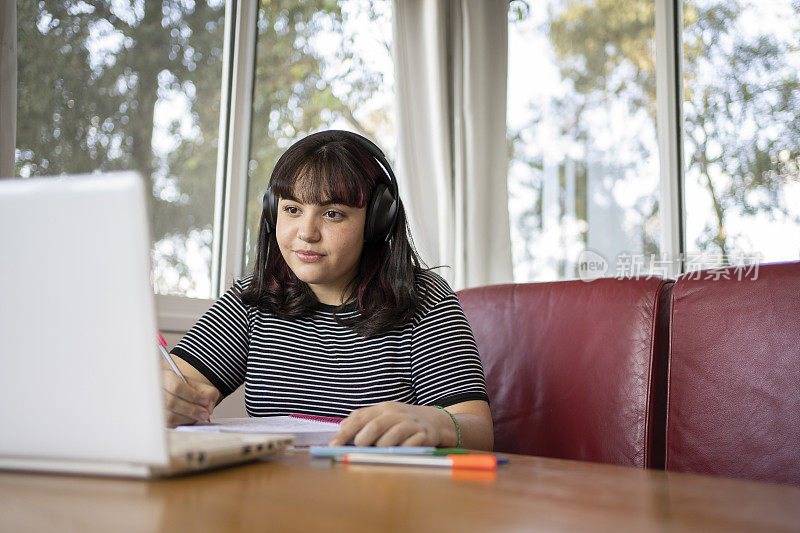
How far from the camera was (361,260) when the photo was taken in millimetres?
1474

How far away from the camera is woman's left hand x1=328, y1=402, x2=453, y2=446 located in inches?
30.1

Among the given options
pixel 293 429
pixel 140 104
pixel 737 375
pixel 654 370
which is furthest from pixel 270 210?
pixel 140 104

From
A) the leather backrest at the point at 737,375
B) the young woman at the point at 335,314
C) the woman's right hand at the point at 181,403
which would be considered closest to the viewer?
the woman's right hand at the point at 181,403

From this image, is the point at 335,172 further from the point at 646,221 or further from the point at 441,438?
the point at 646,221

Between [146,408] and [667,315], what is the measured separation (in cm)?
111

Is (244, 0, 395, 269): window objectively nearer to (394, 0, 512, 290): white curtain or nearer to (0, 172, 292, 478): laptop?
(394, 0, 512, 290): white curtain

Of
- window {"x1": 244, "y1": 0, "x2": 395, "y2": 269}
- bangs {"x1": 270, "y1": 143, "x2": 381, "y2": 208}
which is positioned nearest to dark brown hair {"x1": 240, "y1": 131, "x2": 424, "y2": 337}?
bangs {"x1": 270, "y1": 143, "x2": 381, "y2": 208}

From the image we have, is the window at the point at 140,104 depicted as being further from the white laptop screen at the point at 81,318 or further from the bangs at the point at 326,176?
the white laptop screen at the point at 81,318

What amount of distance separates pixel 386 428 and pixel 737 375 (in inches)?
A: 28.6

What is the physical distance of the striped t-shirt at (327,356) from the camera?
1322 millimetres

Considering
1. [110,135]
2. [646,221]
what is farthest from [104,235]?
[646,221]

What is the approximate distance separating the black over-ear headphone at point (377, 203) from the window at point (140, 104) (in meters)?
0.91

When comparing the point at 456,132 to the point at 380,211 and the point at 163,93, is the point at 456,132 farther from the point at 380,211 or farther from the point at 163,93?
the point at 380,211

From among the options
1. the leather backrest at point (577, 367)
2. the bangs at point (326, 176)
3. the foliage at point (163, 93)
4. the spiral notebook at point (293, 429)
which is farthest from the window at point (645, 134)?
the spiral notebook at point (293, 429)
